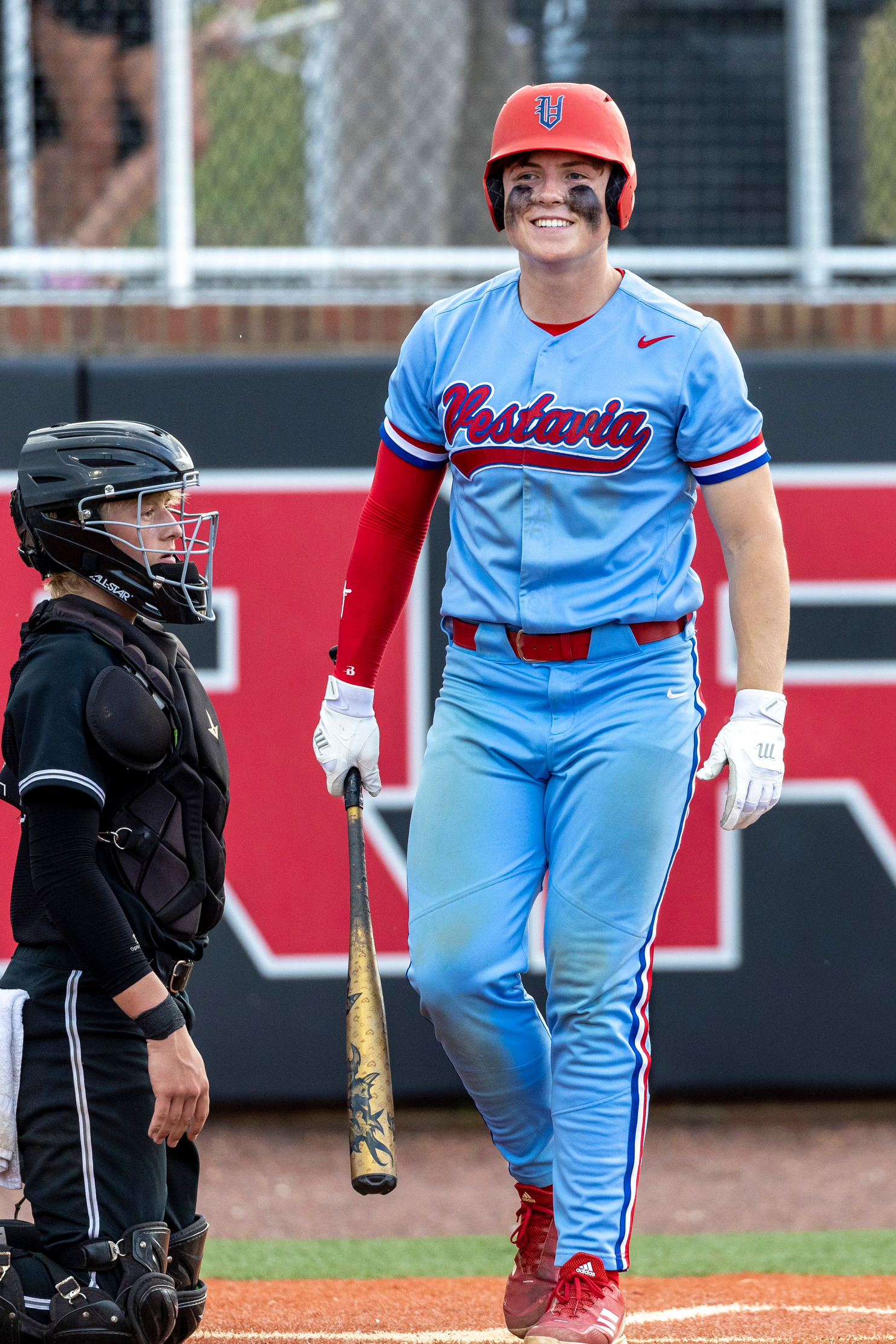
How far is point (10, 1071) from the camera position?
9.12 ft

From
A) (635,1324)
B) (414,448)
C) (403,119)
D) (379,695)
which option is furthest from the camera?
(403,119)

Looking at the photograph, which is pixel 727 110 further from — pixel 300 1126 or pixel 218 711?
pixel 300 1126

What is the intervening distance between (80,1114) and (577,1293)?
841 millimetres

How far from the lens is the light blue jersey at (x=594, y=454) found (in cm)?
288

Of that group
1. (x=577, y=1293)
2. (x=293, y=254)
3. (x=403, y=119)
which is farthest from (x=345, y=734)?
(x=403, y=119)

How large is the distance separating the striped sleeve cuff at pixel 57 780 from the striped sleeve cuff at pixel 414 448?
0.86m

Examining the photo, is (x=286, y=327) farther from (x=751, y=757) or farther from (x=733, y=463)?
(x=751, y=757)

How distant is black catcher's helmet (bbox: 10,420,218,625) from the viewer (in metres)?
2.91

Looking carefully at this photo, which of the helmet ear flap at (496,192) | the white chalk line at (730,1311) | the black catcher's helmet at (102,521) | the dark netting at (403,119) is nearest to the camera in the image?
the black catcher's helmet at (102,521)

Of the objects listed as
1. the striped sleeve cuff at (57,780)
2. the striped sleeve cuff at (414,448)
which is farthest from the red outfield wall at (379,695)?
the striped sleeve cuff at (57,780)

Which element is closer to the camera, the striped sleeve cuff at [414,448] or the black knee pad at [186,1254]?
the black knee pad at [186,1254]

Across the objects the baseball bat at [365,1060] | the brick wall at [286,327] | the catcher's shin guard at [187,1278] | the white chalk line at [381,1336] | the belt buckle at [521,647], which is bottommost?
the white chalk line at [381,1336]

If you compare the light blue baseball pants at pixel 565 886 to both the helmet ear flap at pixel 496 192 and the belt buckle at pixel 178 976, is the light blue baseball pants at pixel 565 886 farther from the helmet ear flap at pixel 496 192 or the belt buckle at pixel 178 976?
the helmet ear flap at pixel 496 192

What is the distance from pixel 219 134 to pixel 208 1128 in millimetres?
3345
